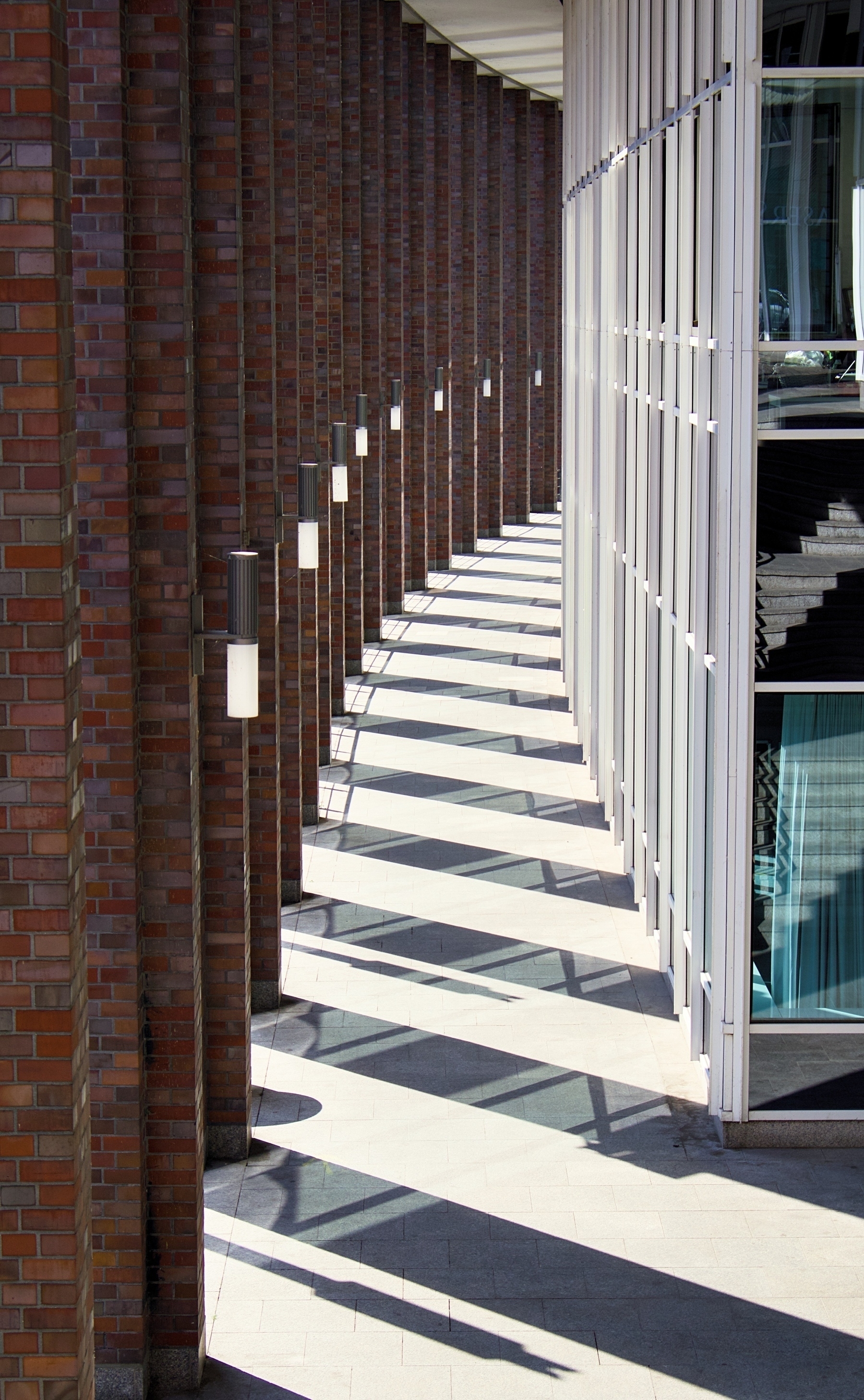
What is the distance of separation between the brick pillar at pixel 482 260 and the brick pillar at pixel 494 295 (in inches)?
1.6

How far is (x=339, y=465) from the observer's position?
18.7 meters

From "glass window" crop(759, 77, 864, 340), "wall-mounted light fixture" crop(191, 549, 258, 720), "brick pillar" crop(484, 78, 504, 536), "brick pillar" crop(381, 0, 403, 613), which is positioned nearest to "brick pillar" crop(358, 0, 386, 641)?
"brick pillar" crop(381, 0, 403, 613)

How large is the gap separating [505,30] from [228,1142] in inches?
935

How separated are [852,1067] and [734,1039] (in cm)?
67

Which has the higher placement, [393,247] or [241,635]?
[393,247]

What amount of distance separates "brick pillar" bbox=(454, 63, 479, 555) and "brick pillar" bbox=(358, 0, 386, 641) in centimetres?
858

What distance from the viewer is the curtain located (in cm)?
1009

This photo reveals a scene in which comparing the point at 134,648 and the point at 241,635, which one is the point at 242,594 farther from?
the point at 134,648

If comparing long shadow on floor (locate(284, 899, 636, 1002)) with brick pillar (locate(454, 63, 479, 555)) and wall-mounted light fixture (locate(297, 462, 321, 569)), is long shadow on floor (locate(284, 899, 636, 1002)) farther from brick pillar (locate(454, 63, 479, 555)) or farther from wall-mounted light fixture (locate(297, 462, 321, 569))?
brick pillar (locate(454, 63, 479, 555))

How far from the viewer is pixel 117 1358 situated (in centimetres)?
740

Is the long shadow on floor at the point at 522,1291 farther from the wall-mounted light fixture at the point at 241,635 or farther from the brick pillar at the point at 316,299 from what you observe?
the brick pillar at the point at 316,299

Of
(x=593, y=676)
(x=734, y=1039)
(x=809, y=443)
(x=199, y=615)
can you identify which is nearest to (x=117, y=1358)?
(x=199, y=615)

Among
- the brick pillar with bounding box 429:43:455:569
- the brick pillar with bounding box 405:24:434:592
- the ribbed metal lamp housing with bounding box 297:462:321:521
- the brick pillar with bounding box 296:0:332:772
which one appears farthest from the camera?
the brick pillar with bounding box 429:43:455:569

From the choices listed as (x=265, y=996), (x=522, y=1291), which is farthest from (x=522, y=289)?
(x=522, y=1291)
